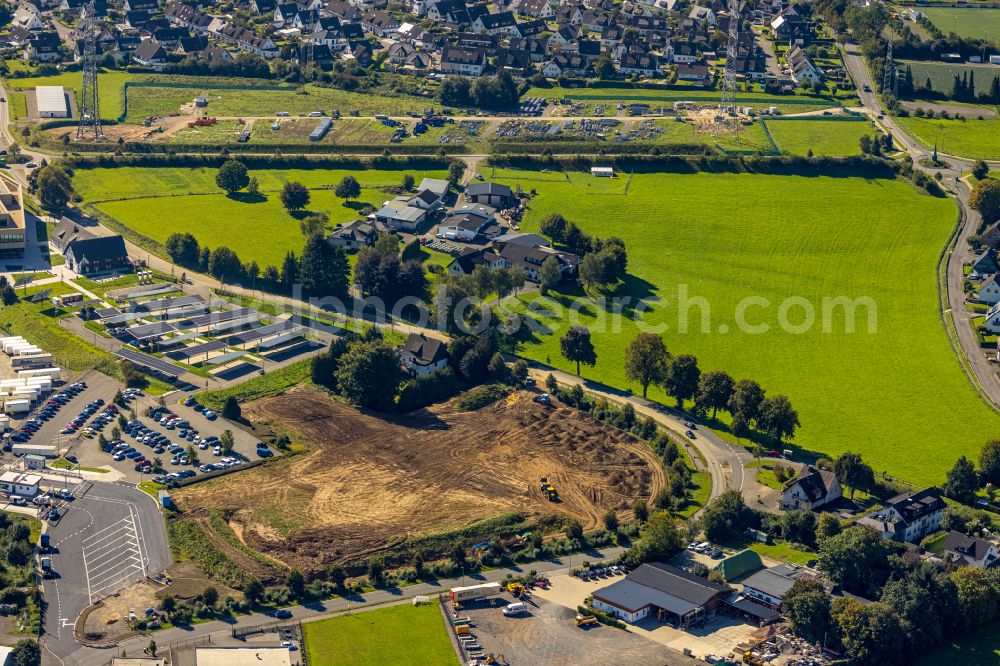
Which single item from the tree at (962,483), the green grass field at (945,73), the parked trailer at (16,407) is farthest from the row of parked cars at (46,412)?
the green grass field at (945,73)

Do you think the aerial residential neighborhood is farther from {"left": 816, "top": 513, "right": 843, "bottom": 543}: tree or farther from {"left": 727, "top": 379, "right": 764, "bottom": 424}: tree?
{"left": 816, "top": 513, "right": 843, "bottom": 543}: tree

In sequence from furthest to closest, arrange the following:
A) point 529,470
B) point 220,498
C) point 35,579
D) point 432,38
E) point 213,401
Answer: point 432,38 → point 213,401 → point 529,470 → point 220,498 → point 35,579

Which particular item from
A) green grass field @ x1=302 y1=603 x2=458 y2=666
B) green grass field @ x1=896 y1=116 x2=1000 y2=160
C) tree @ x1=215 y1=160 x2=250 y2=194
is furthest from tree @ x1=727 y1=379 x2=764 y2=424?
green grass field @ x1=896 y1=116 x2=1000 y2=160

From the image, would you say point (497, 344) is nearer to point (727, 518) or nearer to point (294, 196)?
point (727, 518)

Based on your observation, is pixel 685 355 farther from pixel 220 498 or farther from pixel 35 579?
pixel 35 579

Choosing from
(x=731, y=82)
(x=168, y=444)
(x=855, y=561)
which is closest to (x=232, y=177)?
(x=168, y=444)

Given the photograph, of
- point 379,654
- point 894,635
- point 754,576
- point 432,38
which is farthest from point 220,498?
point 432,38
